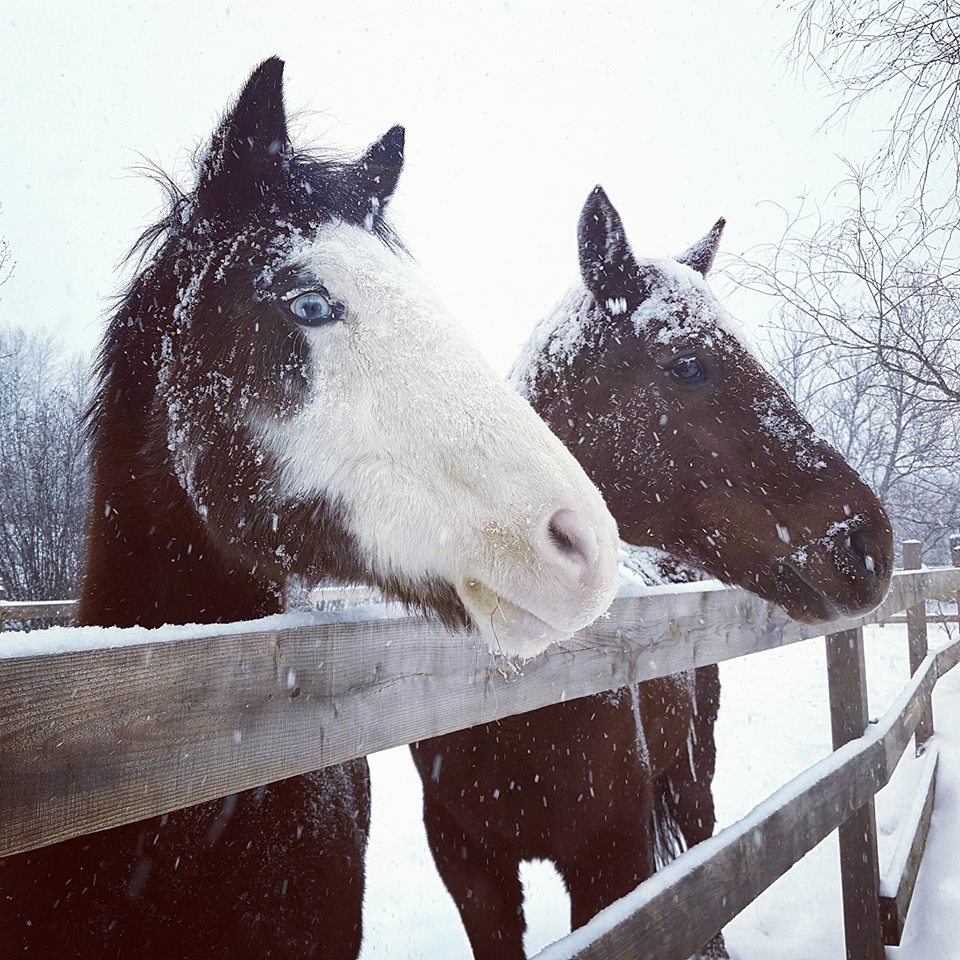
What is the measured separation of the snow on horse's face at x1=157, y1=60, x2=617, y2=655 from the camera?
128 cm

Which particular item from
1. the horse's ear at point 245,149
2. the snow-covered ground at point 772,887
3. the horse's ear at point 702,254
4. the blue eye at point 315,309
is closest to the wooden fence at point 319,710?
the blue eye at point 315,309

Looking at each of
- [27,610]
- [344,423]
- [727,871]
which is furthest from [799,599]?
[27,610]

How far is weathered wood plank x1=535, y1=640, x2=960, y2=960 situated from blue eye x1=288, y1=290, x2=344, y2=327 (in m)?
1.29

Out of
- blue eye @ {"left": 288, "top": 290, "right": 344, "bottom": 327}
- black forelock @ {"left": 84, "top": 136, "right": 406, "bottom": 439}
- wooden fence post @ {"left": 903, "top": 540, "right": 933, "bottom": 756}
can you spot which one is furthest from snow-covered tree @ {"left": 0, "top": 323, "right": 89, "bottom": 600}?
wooden fence post @ {"left": 903, "top": 540, "right": 933, "bottom": 756}

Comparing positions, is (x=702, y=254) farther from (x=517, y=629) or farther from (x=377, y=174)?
(x=517, y=629)

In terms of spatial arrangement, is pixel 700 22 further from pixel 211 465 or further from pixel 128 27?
pixel 211 465

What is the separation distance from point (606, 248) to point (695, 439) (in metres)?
0.95

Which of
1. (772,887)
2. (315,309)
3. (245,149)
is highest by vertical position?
(245,149)

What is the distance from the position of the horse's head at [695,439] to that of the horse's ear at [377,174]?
3.63 feet

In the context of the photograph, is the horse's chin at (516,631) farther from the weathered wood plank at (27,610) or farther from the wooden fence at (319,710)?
the weathered wood plank at (27,610)

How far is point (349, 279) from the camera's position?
162 centimetres

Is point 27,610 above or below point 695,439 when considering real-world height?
below

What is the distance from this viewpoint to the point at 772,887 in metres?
3.88

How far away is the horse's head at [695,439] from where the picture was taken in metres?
2.55
